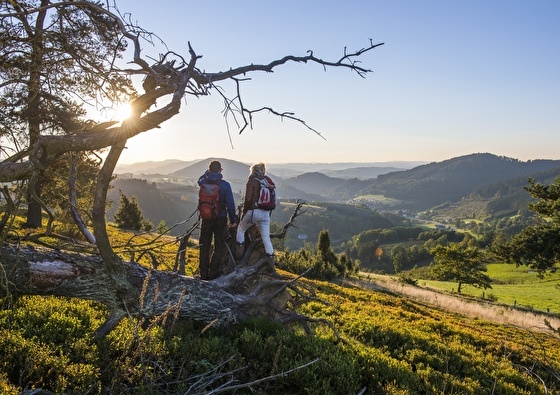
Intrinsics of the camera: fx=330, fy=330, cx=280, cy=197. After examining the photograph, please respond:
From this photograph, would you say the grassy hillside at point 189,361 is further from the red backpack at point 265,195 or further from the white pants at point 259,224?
the red backpack at point 265,195

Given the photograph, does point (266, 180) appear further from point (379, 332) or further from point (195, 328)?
point (379, 332)

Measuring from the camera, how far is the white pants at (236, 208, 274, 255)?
686 centimetres

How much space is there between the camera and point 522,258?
63.9 ft

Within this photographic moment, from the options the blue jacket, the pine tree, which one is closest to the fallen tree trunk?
the blue jacket

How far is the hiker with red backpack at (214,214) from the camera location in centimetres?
655

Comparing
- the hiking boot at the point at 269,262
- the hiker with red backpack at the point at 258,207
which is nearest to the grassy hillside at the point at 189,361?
the hiking boot at the point at 269,262

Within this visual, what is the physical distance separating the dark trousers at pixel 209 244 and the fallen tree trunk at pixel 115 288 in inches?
53.7

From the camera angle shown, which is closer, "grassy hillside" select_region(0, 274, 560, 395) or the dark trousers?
"grassy hillside" select_region(0, 274, 560, 395)

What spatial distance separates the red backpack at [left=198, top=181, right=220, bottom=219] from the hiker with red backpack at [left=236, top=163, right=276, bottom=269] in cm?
63

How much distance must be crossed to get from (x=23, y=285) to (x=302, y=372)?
339 cm

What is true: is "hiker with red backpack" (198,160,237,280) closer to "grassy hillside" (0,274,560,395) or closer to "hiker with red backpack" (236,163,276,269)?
"hiker with red backpack" (236,163,276,269)

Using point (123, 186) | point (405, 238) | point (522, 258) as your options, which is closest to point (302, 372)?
point (522, 258)

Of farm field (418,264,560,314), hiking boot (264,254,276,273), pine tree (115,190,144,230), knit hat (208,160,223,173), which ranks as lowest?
farm field (418,264,560,314)

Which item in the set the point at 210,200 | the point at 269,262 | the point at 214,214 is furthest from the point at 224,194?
the point at 269,262
